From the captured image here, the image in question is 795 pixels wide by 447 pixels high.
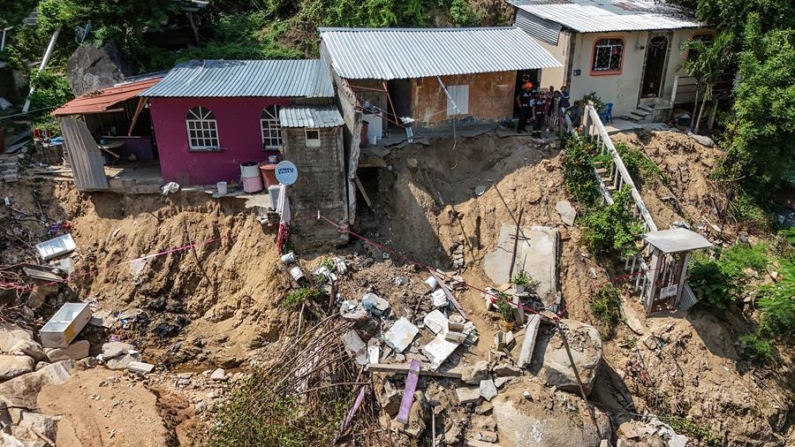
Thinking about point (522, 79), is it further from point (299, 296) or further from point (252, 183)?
point (299, 296)

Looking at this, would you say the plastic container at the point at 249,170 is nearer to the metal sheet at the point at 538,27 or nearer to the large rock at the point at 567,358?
the large rock at the point at 567,358

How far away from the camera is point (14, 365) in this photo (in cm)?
1313

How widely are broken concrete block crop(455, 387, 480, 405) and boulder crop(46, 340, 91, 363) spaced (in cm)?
899

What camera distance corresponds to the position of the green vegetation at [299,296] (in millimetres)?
14188

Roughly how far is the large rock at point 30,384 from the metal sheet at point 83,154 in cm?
524

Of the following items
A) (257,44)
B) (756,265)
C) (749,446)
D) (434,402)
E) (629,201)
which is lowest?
(749,446)

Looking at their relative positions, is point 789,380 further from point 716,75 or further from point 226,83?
point 226,83

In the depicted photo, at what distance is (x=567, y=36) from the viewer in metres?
18.7

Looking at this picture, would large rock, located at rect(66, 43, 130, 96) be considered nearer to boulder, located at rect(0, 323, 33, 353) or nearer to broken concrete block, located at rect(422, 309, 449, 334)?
boulder, located at rect(0, 323, 33, 353)

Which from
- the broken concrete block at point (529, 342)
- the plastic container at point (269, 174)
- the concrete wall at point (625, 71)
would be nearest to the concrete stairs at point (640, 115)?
the concrete wall at point (625, 71)

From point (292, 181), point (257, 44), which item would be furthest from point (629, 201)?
point (257, 44)

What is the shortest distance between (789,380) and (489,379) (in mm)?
7260

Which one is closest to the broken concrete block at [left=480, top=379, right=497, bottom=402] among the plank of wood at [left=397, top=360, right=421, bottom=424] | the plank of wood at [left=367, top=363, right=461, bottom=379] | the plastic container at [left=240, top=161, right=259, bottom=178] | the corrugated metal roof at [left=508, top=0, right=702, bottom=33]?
the plank of wood at [left=367, top=363, right=461, bottom=379]

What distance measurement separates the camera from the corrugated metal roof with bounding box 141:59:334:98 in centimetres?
1569
